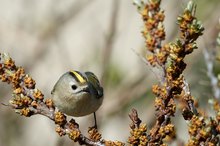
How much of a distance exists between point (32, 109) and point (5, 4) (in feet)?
30.8

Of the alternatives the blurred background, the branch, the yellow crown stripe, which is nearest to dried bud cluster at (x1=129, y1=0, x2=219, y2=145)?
the branch

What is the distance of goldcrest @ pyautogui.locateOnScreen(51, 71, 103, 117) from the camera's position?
347 cm

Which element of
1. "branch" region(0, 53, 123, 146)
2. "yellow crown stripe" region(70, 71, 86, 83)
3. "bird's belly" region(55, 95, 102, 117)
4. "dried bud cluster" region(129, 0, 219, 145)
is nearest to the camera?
"dried bud cluster" region(129, 0, 219, 145)

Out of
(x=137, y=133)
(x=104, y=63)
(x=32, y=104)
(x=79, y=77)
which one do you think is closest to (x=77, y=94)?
(x=79, y=77)

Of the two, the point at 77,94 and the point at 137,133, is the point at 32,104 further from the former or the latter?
the point at 77,94

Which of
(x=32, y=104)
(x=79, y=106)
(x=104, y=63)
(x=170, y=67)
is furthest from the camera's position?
(x=104, y=63)

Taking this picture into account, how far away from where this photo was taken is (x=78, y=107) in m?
3.51

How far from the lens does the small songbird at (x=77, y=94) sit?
11.4 ft

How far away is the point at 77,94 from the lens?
362 cm

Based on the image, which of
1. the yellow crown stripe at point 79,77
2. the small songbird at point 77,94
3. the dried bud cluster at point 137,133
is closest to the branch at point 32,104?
the dried bud cluster at point 137,133

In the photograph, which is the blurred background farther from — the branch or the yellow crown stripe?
the branch

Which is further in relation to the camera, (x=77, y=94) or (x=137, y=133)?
(x=77, y=94)

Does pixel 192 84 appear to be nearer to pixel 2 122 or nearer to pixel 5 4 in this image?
pixel 2 122

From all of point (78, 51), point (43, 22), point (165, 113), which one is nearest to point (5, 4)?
point (78, 51)
